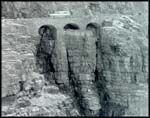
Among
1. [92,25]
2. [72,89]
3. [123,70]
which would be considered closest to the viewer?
[123,70]

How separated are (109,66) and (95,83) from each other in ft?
6.04

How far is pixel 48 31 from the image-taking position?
191 feet

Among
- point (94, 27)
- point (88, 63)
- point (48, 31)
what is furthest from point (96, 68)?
point (48, 31)

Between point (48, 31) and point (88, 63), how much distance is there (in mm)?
4034

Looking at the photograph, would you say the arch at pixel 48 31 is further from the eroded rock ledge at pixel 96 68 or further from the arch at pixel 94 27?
the arch at pixel 94 27

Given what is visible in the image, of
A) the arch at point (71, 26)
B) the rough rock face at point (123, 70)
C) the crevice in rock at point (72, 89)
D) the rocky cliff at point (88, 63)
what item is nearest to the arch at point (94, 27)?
the rocky cliff at point (88, 63)

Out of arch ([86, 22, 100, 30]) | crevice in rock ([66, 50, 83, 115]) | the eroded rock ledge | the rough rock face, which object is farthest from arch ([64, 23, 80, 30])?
crevice in rock ([66, 50, 83, 115])

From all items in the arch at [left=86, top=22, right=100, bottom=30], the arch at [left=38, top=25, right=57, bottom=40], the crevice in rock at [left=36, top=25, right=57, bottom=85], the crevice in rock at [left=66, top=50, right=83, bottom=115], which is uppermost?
the arch at [left=86, top=22, right=100, bottom=30]

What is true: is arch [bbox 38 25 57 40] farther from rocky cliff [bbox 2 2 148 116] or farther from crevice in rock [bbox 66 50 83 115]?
crevice in rock [bbox 66 50 83 115]

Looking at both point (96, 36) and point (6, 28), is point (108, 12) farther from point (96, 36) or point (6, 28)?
point (6, 28)

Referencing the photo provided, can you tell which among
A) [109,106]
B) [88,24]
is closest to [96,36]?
[88,24]

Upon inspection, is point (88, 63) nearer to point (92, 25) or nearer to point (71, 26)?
point (92, 25)

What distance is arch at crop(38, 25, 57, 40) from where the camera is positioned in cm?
5783

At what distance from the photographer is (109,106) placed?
58.0 m
